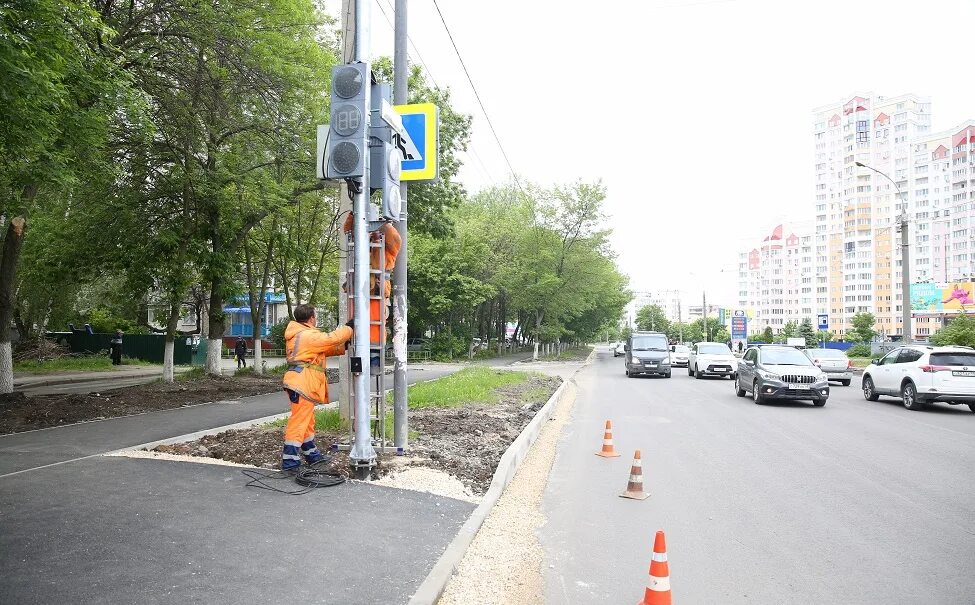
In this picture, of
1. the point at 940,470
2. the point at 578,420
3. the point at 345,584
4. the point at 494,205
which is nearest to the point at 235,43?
the point at 578,420

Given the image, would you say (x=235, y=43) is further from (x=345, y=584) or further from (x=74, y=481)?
(x=345, y=584)

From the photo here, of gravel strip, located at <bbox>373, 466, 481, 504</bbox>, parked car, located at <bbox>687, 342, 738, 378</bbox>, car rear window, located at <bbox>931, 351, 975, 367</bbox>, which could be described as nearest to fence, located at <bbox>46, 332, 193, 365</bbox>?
parked car, located at <bbox>687, 342, 738, 378</bbox>

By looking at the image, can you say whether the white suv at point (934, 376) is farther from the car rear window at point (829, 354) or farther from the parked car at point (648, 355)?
the parked car at point (648, 355)

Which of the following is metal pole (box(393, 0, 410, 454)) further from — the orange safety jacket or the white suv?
the white suv

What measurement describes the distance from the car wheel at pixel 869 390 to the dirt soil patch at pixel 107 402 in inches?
666

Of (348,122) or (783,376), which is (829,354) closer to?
(783,376)

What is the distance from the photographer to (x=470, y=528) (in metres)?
4.98

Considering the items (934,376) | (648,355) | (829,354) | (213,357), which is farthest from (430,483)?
(829,354)

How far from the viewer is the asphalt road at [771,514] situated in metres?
4.23

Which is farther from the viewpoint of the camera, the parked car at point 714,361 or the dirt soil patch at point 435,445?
the parked car at point 714,361

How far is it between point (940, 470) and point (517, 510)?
5.77 metres

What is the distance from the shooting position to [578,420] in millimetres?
12641

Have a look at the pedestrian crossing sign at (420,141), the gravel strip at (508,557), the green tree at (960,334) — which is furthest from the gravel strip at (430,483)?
the green tree at (960,334)

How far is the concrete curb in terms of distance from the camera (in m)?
3.75
